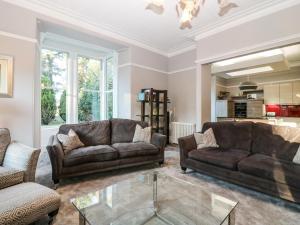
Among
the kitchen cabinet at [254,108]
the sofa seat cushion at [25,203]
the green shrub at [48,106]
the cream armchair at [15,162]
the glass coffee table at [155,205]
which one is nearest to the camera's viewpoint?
the sofa seat cushion at [25,203]

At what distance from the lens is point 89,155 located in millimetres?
2895

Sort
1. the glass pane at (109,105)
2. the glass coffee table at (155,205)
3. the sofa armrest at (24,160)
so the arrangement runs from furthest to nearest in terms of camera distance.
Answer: the glass pane at (109,105) → the sofa armrest at (24,160) → the glass coffee table at (155,205)

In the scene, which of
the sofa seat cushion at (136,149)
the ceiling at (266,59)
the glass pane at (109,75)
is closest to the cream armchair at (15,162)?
the sofa seat cushion at (136,149)

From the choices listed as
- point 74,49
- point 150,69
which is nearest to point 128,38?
point 150,69

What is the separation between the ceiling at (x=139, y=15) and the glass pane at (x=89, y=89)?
1.48 metres

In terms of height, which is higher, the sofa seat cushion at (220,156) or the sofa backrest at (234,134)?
the sofa backrest at (234,134)

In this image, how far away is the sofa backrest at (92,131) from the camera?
11.3 feet

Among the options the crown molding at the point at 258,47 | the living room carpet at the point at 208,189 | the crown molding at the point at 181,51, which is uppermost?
the crown molding at the point at 181,51

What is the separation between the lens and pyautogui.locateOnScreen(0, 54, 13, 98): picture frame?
9.61ft

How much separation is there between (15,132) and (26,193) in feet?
6.18

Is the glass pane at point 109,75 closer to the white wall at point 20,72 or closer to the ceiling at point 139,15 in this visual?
the ceiling at point 139,15

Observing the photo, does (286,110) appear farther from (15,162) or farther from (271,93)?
(15,162)

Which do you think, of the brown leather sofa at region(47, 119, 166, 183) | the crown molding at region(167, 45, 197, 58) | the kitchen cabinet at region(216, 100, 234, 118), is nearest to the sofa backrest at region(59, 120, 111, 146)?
the brown leather sofa at region(47, 119, 166, 183)

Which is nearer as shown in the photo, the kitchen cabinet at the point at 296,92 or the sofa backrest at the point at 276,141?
the sofa backrest at the point at 276,141
